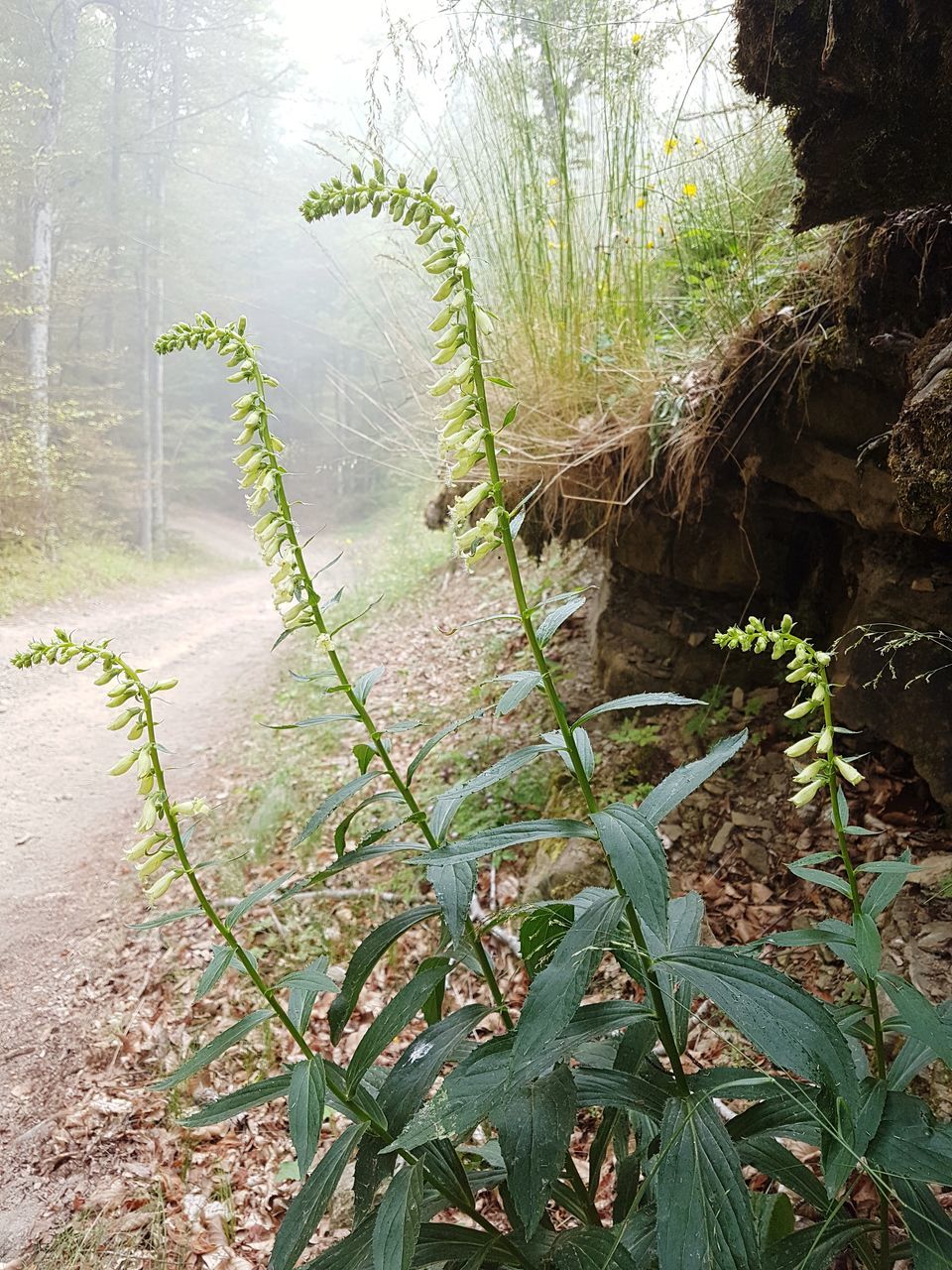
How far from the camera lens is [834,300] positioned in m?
2.21

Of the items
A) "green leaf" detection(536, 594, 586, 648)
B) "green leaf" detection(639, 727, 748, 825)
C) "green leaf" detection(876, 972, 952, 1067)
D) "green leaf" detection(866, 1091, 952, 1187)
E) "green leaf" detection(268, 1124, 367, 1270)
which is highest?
"green leaf" detection(536, 594, 586, 648)

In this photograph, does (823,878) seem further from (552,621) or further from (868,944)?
(552,621)

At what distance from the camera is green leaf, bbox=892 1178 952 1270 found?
99 centimetres

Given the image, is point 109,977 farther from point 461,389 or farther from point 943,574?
point 943,574

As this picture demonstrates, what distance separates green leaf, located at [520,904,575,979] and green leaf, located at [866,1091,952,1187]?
1.64ft

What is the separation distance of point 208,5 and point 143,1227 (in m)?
7.62

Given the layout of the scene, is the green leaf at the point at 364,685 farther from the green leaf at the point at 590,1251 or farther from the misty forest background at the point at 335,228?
the green leaf at the point at 590,1251

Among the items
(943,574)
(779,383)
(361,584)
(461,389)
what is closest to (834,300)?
(779,383)

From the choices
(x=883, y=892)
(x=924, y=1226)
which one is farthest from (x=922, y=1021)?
(x=924, y=1226)

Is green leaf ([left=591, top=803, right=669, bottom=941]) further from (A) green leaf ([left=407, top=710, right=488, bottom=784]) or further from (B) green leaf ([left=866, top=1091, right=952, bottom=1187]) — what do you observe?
(B) green leaf ([left=866, top=1091, right=952, bottom=1187])

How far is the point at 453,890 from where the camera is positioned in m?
1.13

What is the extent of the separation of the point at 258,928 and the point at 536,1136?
230 cm

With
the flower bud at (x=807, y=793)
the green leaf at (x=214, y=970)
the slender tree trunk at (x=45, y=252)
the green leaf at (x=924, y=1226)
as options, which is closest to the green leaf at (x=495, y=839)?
the flower bud at (x=807, y=793)

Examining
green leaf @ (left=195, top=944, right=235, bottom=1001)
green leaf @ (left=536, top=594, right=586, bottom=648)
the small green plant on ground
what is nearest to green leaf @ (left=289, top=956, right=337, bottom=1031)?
the small green plant on ground
